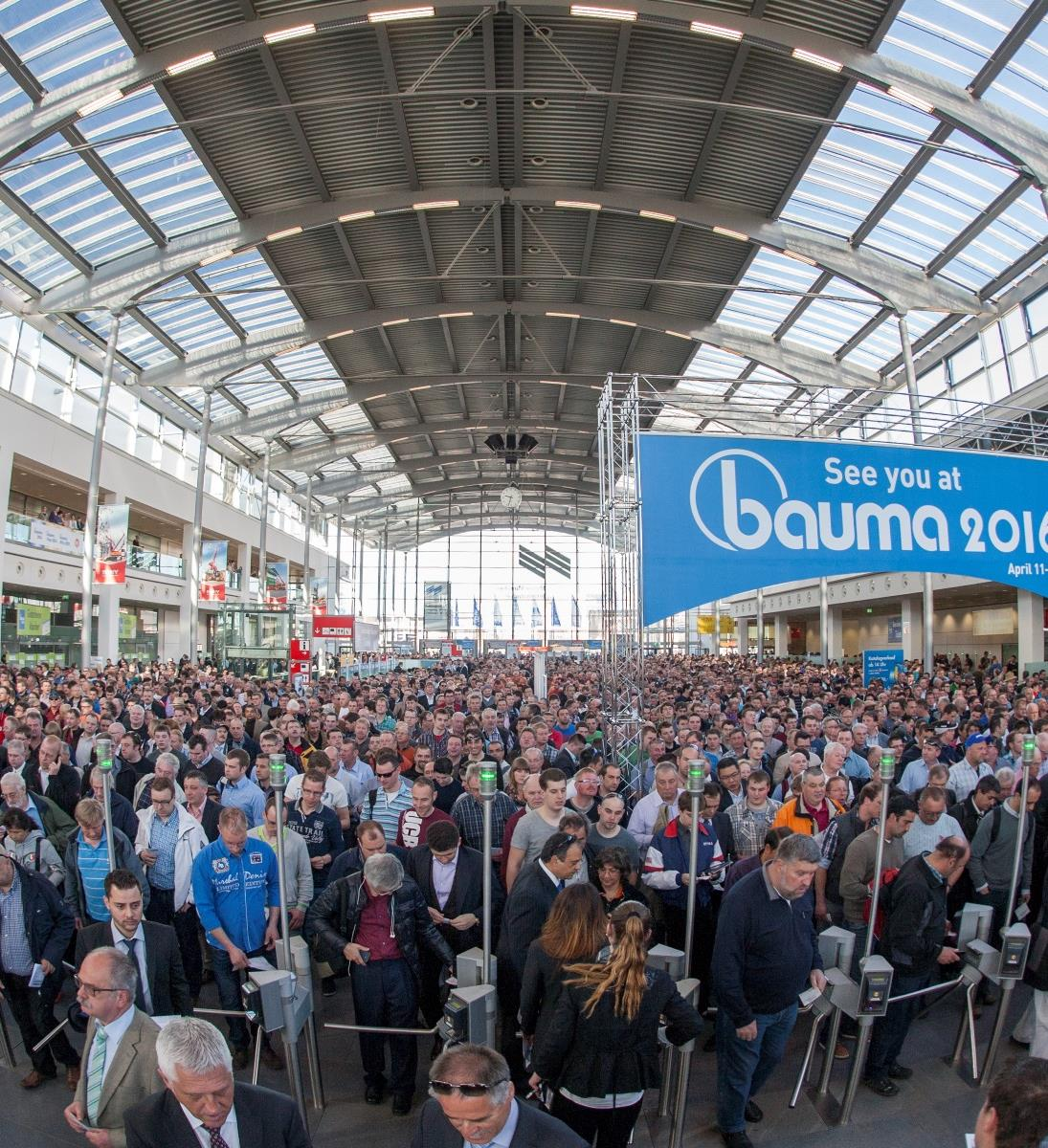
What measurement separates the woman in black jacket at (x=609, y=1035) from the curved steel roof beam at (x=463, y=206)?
1867cm

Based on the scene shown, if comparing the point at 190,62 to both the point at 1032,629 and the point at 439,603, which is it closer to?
the point at 1032,629

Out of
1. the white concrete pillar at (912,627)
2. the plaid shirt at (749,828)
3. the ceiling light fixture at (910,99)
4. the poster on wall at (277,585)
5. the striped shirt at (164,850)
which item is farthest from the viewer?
the poster on wall at (277,585)

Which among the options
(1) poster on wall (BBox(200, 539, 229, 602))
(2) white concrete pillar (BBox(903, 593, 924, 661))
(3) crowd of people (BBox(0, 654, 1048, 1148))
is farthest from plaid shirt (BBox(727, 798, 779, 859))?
(2) white concrete pillar (BBox(903, 593, 924, 661))

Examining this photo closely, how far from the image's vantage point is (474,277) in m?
23.0

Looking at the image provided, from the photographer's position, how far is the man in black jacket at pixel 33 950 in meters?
A: 4.48

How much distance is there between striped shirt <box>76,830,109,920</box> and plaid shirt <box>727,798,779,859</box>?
12.6ft

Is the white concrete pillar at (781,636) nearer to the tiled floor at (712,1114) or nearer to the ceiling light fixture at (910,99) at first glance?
the ceiling light fixture at (910,99)

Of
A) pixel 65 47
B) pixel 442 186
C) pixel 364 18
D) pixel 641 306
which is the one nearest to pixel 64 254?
pixel 65 47

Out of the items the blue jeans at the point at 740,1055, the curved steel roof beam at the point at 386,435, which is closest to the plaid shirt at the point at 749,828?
the blue jeans at the point at 740,1055

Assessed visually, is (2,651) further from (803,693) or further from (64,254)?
(803,693)

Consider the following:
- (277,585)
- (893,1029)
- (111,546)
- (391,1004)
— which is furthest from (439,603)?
(893,1029)

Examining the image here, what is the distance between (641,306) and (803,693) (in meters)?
13.6

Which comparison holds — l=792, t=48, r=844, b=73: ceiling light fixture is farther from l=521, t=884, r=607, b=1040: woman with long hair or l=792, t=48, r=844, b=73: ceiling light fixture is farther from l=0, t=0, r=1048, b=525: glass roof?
l=521, t=884, r=607, b=1040: woman with long hair

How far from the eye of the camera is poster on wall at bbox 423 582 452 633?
147ft
